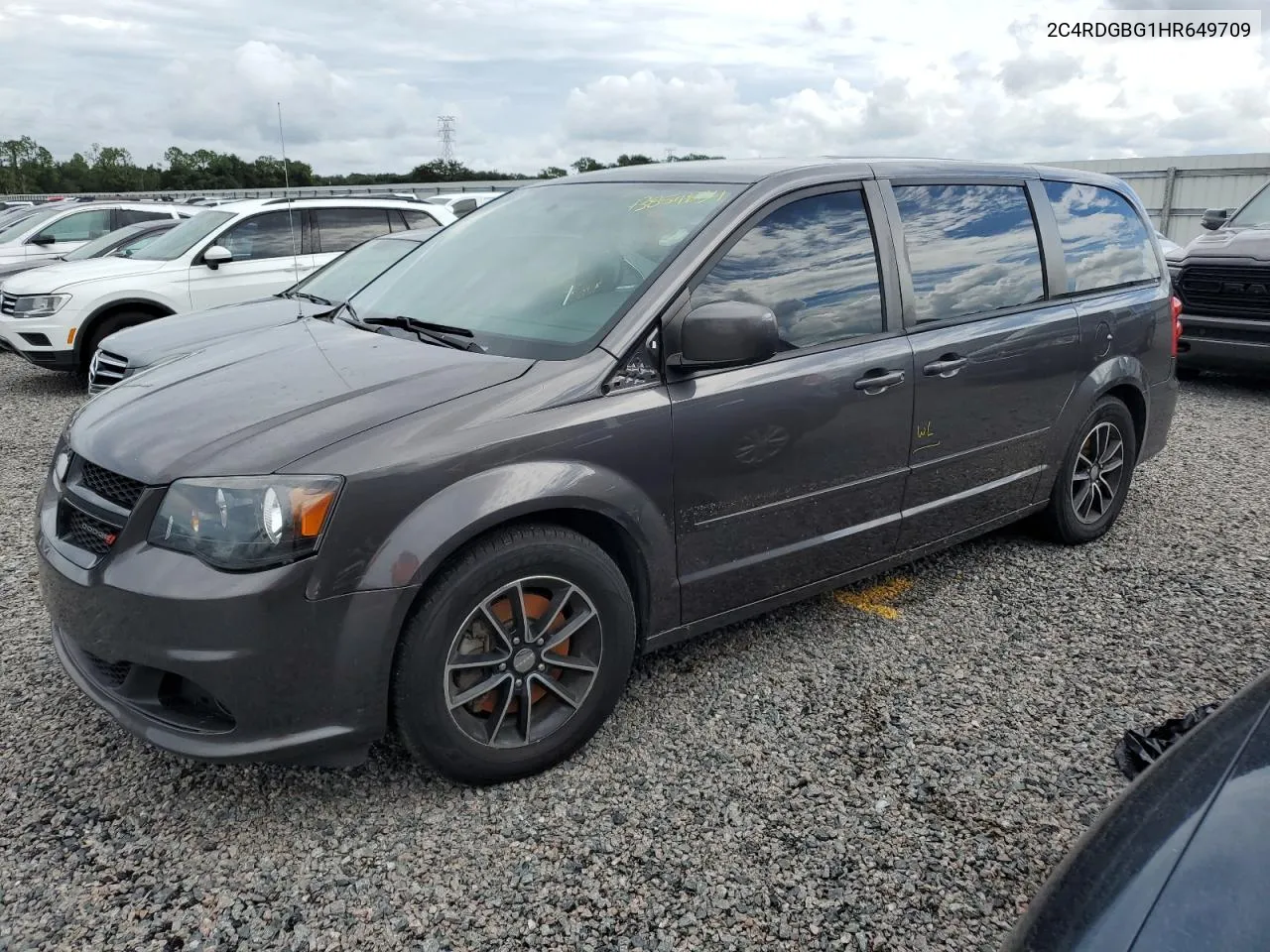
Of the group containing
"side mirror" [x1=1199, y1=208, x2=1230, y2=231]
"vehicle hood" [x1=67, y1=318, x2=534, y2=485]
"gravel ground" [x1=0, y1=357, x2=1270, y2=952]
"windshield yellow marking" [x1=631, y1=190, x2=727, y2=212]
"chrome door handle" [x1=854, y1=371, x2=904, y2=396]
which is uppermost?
"windshield yellow marking" [x1=631, y1=190, x2=727, y2=212]

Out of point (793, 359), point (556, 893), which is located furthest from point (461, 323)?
point (556, 893)

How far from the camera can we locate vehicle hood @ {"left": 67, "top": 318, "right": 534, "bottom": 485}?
2.46m

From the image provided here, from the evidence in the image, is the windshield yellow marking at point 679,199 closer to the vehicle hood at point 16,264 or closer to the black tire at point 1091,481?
the black tire at point 1091,481

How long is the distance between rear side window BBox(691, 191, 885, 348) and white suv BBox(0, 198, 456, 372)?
22.7 ft

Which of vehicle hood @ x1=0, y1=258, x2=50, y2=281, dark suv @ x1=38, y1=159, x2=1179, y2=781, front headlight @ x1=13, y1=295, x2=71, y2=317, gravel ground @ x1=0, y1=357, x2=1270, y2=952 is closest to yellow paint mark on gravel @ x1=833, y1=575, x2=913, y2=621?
gravel ground @ x1=0, y1=357, x2=1270, y2=952

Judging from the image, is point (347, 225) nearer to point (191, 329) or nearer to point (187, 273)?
point (187, 273)

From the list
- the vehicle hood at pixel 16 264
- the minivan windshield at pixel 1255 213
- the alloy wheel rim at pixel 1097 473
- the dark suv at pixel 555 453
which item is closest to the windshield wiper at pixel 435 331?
the dark suv at pixel 555 453

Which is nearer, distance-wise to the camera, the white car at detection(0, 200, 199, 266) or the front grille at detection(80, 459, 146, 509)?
the front grille at detection(80, 459, 146, 509)

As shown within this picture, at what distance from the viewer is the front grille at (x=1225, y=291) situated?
779cm

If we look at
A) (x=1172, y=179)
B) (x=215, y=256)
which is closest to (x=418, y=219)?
(x=215, y=256)

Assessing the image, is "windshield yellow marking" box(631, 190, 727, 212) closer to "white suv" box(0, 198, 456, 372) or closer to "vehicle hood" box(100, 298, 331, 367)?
"vehicle hood" box(100, 298, 331, 367)

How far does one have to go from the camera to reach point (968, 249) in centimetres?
381

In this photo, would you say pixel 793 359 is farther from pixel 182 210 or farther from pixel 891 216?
pixel 182 210

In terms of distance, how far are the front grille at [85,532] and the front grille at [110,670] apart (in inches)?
Answer: 11.1
